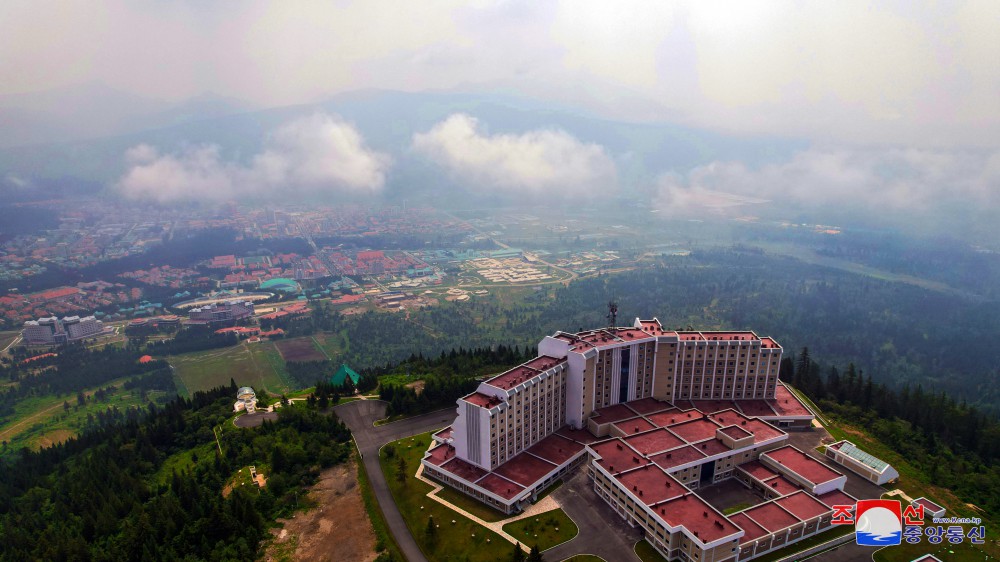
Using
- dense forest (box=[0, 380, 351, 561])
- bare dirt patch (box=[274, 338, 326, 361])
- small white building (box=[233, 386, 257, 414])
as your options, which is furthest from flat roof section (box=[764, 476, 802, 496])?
bare dirt patch (box=[274, 338, 326, 361])

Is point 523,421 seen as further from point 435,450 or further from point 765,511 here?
point 765,511

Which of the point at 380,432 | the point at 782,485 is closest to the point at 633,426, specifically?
the point at 782,485

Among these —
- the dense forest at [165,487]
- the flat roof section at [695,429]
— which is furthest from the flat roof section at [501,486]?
the flat roof section at [695,429]

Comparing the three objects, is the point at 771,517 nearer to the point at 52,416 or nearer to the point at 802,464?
the point at 802,464

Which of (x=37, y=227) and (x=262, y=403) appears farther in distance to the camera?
(x=37, y=227)

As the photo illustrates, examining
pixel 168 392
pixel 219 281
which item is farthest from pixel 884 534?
pixel 219 281
